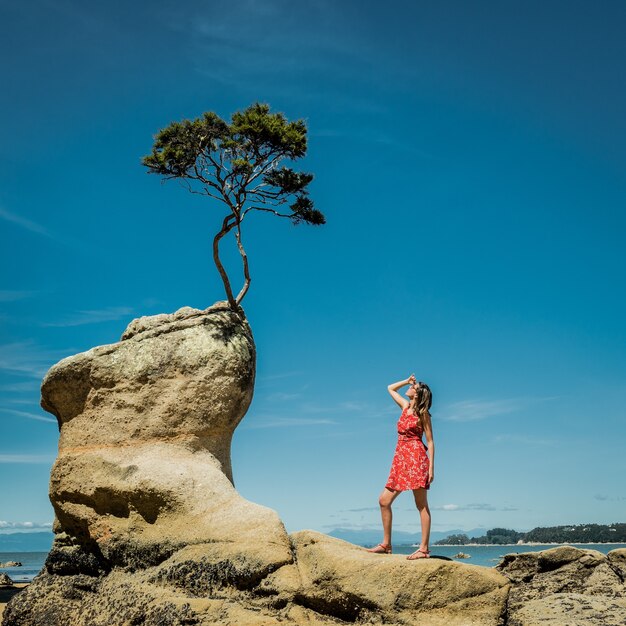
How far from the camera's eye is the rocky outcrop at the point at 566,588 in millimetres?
10657

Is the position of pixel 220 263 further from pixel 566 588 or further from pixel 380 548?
pixel 566 588

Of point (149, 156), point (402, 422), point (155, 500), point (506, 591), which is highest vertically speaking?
point (149, 156)

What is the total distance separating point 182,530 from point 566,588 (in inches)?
343

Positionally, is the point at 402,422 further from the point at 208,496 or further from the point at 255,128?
the point at 255,128

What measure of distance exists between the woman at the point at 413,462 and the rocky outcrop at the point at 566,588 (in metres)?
1.99

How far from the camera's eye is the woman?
9.64 meters

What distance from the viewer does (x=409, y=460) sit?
32.1 ft

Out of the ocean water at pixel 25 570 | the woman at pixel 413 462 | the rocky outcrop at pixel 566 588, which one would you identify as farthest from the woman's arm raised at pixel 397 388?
the ocean water at pixel 25 570

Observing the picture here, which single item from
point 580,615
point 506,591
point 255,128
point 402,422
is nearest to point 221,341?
point 402,422

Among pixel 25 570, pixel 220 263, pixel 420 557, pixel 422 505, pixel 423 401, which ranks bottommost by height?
pixel 25 570

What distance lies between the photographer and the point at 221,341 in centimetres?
1241

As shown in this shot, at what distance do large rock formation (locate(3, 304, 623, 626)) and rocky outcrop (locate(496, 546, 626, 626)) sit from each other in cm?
87

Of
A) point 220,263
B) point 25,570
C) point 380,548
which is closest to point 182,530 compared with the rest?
point 380,548

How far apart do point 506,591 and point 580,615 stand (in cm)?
295
